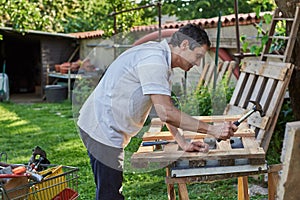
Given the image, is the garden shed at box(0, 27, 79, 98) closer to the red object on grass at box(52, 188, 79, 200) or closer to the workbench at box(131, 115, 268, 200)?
the red object on grass at box(52, 188, 79, 200)

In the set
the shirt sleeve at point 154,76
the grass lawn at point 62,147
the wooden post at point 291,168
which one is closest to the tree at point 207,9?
the grass lawn at point 62,147

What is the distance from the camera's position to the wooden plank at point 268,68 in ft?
14.7

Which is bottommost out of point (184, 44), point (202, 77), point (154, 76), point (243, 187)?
point (243, 187)

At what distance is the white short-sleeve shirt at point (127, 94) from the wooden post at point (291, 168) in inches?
43.5

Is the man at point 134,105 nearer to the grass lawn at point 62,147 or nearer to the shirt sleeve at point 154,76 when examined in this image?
the shirt sleeve at point 154,76

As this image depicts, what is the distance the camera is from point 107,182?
2637mm

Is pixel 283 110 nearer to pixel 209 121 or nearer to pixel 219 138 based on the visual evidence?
pixel 209 121

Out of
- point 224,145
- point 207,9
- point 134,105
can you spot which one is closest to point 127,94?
point 134,105

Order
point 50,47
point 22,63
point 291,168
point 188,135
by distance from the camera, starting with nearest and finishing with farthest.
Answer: point 291,168
point 188,135
point 50,47
point 22,63

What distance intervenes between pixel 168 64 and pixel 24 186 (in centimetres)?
93

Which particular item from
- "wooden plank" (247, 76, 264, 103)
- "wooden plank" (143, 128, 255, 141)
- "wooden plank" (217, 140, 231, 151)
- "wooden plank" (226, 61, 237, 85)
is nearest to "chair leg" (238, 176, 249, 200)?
"wooden plank" (143, 128, 255, 141)

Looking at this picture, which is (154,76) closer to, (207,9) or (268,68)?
(268,68)

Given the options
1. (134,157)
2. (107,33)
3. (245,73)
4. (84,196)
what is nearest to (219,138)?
(134,157)

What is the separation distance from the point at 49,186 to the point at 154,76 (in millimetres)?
819
